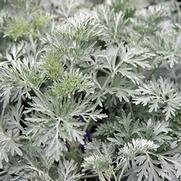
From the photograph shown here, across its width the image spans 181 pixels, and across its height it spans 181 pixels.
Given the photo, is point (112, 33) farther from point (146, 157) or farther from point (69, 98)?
point (146, 157)

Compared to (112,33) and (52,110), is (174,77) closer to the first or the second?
(112,33)

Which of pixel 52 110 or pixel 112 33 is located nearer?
pixel 52 110

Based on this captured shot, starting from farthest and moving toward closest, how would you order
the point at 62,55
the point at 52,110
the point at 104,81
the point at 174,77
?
the point at 174,77 < the point at 104,81 < the point at 62,55 < the point at 52,110

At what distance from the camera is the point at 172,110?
1.59 m

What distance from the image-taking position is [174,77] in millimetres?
1943

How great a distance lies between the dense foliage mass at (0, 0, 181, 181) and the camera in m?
1.48

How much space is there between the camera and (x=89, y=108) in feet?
5.01

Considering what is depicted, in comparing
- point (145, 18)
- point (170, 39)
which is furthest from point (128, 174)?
point (145, 18)

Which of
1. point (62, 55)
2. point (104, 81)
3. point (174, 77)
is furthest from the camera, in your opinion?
point (174, 77)

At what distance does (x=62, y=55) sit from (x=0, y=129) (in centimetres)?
34

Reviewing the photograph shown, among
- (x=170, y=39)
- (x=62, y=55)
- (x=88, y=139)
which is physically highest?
(x=62, y=55)

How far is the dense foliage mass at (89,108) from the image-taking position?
1482mm

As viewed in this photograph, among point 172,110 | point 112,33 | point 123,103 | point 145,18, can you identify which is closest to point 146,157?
point 172,110

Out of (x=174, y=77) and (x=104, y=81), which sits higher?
(x=104, y=81)
